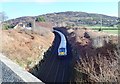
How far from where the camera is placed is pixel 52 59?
41.9 m

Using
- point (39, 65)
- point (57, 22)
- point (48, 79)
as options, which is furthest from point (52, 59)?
point (57, 22)

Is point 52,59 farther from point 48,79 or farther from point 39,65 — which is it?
point 48,79

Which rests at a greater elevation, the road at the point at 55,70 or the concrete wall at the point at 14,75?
the concrete wall at the point at 14,75

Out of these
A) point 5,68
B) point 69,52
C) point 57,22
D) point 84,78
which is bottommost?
point 57,22

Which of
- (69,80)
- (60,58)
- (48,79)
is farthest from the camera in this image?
(60,58)

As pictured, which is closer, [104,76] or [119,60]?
[104,76]

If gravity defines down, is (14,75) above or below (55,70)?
above

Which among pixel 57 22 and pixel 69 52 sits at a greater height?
pixel 69 52

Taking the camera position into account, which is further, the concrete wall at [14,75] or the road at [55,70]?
the road at [55,70]

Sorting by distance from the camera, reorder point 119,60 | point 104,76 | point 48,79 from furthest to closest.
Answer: point 48,79, point 119,60, point 104,76

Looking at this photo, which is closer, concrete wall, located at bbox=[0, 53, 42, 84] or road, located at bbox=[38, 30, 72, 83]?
concrete wall, located at bbox=[0, 53, 42, 84]

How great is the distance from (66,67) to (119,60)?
1942 cm

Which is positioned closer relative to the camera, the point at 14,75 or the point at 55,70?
the point at 14,75

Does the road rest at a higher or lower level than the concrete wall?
lower
